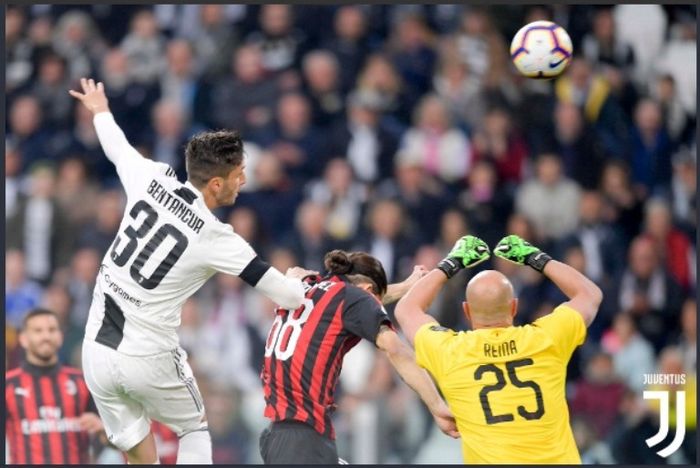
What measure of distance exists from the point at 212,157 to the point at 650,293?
6.59m

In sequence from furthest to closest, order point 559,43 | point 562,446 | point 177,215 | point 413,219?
point 413,219
point 559,43
point 177,215
point 562,446

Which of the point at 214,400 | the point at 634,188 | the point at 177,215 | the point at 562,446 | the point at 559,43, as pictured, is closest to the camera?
the point at 562,446

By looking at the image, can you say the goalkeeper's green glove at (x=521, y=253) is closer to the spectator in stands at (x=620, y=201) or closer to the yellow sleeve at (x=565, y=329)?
the yellow sleeve at (x=565, y=329)

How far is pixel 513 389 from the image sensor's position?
6.55 metres

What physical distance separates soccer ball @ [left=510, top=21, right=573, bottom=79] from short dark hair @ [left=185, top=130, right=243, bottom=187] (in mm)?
3232

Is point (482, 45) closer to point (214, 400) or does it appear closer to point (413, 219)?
point (413, 219)

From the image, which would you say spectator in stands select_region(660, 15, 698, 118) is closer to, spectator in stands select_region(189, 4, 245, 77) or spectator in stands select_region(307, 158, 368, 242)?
spectator in stands select_region(307, 158, 368, 242)

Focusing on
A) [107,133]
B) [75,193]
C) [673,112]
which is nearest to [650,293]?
[673,112]

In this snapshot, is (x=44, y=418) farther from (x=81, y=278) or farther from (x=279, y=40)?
(x=279, y=40)

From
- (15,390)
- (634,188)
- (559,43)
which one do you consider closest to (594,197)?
(634,188)

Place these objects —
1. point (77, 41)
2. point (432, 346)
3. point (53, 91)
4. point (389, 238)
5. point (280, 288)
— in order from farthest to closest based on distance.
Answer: point (77, 41) < point (53, 91) < point (389, 238) < point (280, 288) < point (432, 346)

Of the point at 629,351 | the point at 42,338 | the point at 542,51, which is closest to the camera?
the point at 542,51

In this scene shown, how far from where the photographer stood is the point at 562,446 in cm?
662

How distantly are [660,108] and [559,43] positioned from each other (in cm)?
459
